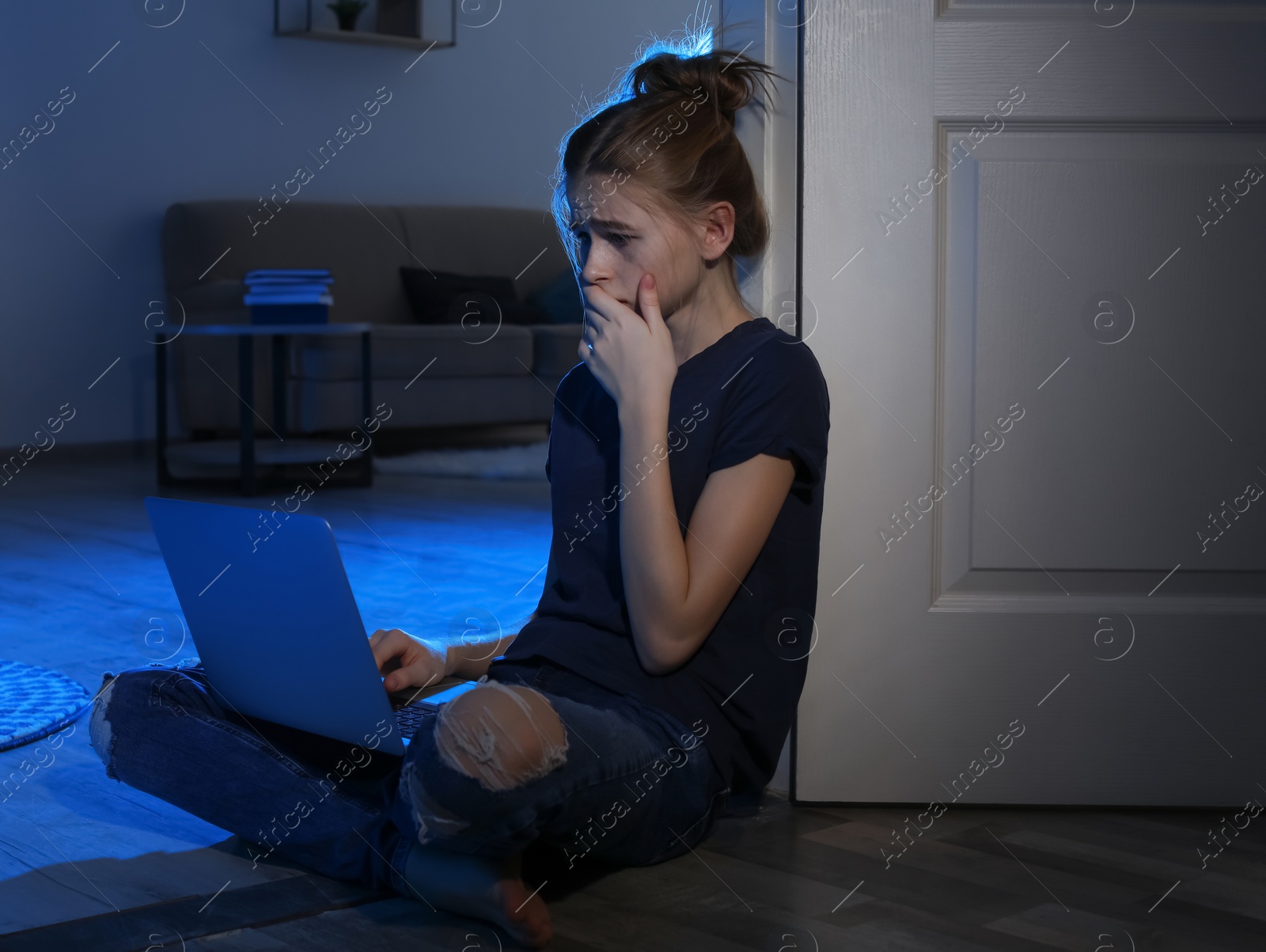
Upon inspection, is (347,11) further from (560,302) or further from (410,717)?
(410,717)

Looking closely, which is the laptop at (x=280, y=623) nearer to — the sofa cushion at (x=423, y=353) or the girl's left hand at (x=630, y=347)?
the girl's left hand at (x=630, y=347)

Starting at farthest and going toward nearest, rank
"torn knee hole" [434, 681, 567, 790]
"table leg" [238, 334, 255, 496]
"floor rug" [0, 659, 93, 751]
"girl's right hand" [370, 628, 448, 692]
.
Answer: "table leg" [238, 334, 255, 496]
"floor rug" [0, 659, 93, 751]
"girl's right hand" [370, 628, 448, 692]
"torn knee hole" [434, 681, 567, 790]

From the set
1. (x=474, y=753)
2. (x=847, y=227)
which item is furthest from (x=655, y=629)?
(x=847, y=227)

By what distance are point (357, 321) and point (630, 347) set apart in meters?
4.24

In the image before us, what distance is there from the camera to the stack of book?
403 cm

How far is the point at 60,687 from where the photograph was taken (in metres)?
1.75

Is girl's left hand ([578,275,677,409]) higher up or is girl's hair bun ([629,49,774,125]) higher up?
girl's hair bun ([629,49,774,125])

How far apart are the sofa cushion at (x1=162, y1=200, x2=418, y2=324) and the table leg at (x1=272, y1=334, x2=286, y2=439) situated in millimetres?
267

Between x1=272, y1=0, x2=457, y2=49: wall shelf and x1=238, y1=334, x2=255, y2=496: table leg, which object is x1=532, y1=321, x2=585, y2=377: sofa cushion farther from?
x1=272, y1=0, x2=457, y2=49: wall shelf

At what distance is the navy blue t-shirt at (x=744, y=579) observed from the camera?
1.11m

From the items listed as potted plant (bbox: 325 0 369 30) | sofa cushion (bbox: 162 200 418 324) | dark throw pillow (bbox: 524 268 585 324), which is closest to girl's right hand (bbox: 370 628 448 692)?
sofa cushion (bbox: 162 200 418 324)

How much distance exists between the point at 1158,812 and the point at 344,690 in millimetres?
821

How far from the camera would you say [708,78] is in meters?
1.26

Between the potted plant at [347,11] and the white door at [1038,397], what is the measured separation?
4.48 m
